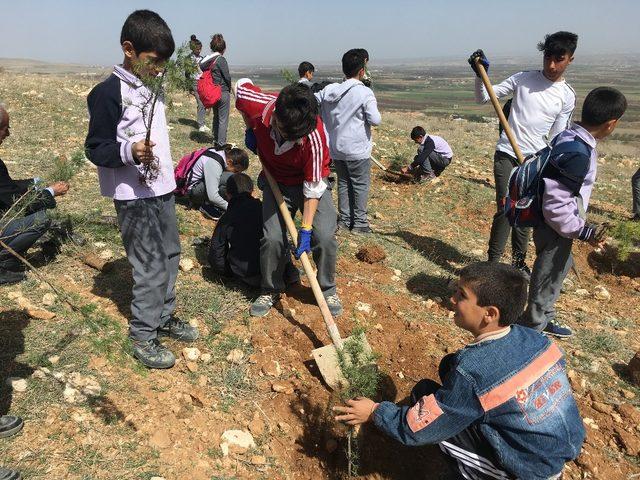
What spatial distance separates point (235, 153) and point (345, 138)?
47.1 inches

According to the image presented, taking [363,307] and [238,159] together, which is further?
[238,159]

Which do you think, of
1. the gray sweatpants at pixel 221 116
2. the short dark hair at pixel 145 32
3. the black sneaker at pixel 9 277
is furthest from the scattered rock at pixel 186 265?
the gray sweatpants at pixel 221 116

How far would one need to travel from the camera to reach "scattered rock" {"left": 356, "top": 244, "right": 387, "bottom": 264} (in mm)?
4551

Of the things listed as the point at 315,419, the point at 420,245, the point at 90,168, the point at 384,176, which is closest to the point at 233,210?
the point at 315,419

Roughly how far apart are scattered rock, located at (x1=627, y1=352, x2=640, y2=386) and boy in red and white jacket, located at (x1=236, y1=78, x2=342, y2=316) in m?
2.13

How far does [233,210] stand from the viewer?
3.80 meters

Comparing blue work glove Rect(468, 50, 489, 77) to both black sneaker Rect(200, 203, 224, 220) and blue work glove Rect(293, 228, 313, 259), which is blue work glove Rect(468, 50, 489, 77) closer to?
blue work glove Rect(293, 228, 313, 259)

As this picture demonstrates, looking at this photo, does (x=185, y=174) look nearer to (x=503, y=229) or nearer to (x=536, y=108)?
(x=503, y=229)

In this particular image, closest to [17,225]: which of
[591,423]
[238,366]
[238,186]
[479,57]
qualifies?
[238,186]

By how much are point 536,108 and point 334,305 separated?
249cm

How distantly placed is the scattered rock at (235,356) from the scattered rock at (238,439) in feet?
1.77

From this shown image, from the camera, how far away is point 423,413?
1.78 meters

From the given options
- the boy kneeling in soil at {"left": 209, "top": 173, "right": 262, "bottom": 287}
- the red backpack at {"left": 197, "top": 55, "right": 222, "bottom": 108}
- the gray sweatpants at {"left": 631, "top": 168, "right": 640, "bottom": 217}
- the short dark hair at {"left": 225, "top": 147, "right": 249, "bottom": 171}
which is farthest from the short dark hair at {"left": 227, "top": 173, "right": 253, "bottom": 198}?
the gray sweatpants at {"left": 631, "top": 168, "right": 640, "bottom": 217}

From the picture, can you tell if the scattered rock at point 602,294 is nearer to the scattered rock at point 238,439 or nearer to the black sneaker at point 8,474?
the scattered rock at point 238,439
